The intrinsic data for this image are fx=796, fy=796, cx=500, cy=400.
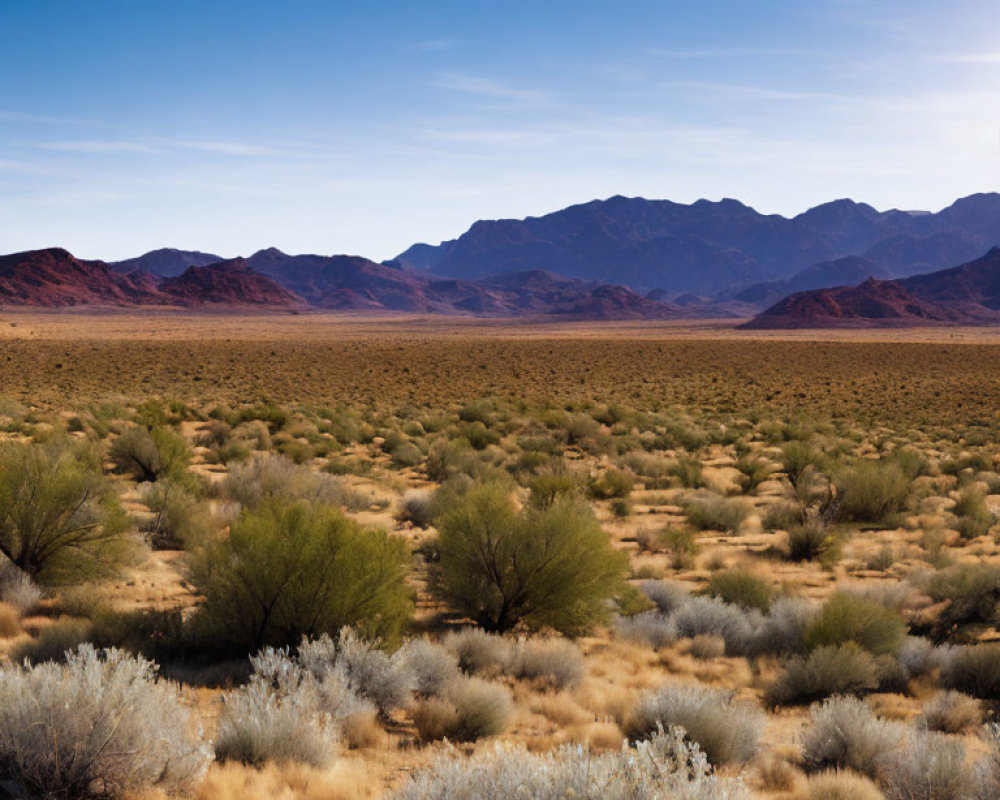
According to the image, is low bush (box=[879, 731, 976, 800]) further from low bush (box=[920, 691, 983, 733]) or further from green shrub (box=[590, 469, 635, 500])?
green shrub (box=[590, 469, 635, 500])

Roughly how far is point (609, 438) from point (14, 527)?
16.4 meters

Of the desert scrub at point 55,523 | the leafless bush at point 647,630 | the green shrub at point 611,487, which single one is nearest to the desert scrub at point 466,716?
the leafless bush at point 647,630

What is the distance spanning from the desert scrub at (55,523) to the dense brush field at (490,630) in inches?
1.1

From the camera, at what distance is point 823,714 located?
5.79 m

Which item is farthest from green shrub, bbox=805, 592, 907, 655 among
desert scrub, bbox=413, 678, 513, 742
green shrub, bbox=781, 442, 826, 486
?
green shrub, bbox=781, 442, 826, 486

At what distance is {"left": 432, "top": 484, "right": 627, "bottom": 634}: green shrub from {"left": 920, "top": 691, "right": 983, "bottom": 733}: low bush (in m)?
3.02

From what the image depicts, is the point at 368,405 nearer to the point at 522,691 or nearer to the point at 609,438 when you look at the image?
the point at 609,438

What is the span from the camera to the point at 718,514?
13898 mm

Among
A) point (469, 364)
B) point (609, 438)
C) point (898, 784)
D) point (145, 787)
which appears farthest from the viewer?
point (469, 364)

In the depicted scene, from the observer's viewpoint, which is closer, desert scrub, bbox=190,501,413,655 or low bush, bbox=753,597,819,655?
desert scrub, bbox=190,501,413,655

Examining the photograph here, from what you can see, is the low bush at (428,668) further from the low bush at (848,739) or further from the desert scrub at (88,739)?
the low bush at (848,739)

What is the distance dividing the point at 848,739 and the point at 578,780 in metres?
3.03

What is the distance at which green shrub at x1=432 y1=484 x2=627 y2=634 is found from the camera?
26.6ft

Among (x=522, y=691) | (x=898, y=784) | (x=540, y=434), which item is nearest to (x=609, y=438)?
(x=540, y=434)
